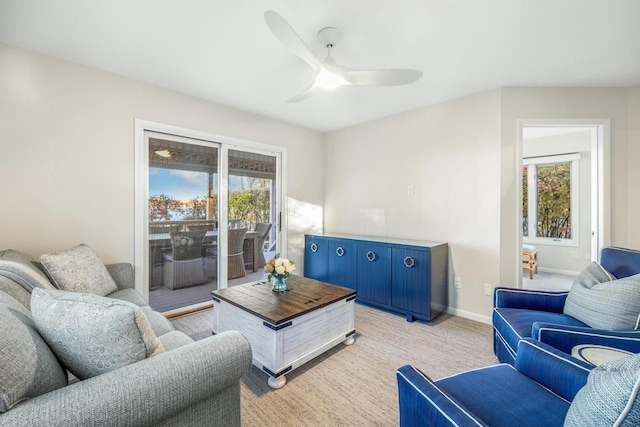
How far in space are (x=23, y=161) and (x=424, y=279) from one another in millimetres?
3703

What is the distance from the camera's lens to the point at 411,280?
2953 mm

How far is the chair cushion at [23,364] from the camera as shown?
29.0 inches

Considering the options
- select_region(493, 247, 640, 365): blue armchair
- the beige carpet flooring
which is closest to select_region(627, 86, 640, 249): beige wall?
select_region(493, 247, 640, 365): blue armchair

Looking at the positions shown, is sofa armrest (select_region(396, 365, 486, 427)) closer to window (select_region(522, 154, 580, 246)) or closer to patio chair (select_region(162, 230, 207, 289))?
patio chair (select_region(162, 230, 207, 289))

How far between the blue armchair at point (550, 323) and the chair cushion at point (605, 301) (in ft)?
0.26

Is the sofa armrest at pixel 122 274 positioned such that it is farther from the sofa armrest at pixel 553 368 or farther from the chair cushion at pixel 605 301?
the chair cushion at pixel 605 301

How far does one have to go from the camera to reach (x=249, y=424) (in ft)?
5.11

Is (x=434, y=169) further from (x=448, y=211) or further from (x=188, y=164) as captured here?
(x=188, y=164)

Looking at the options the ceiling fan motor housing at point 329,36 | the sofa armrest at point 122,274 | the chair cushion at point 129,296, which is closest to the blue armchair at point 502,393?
the chair cushion at point 129,296

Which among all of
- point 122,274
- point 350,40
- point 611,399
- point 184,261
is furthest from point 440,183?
point 122,274

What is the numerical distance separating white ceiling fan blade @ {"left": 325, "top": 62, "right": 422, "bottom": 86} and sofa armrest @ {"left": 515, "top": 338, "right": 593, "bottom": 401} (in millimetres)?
1712

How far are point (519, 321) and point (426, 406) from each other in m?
1.25

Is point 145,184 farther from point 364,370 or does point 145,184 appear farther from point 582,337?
point 582,337

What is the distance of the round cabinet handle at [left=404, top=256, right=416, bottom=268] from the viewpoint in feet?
9.62
